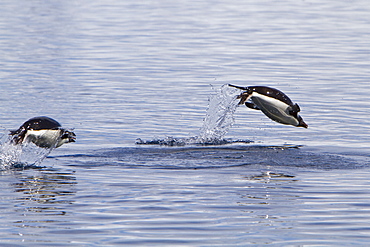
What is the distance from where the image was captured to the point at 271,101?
46.3 feet

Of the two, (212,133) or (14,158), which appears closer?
(14,158)

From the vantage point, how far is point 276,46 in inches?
1344

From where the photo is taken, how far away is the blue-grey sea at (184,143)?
9.28m

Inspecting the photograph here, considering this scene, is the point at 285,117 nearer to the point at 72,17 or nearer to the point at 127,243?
the point at 127,243

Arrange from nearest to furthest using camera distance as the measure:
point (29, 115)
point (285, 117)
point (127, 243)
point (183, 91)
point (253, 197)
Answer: point (127, 243) < point (253, 197) < point (285, 117) < point (29, 115) < point (183, 91)

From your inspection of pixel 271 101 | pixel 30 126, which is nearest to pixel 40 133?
pixel 30 126

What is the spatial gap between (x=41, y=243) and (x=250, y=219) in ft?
8.59

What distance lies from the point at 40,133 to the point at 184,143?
333cm

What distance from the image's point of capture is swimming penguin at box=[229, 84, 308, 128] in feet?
46.1

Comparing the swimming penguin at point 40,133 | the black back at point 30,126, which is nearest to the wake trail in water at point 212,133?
the swimming penguin at point 40,133

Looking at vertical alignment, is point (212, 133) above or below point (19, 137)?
below

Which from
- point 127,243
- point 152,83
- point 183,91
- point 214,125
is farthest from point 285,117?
point 152,83

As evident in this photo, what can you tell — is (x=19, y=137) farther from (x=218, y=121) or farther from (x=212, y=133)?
(x=218, y=121)

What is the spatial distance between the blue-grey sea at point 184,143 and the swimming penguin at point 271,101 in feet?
2.39
